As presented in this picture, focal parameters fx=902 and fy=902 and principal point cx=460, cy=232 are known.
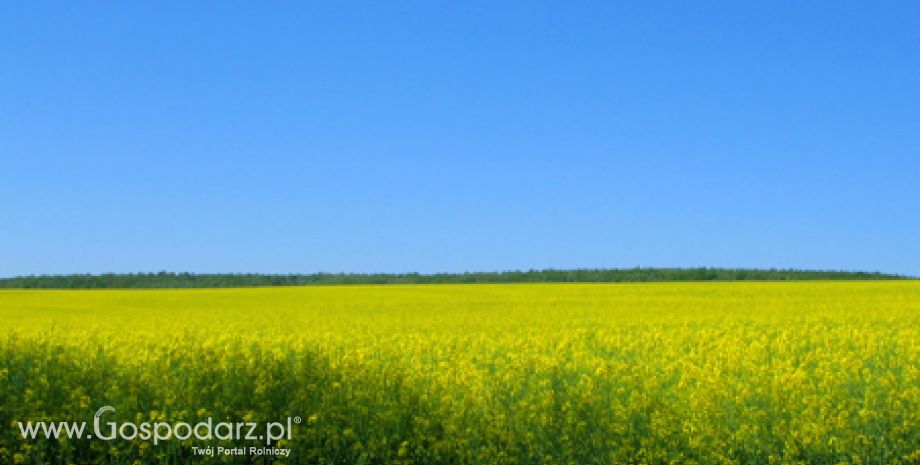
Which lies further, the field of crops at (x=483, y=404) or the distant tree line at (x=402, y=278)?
the distant tree line at (x=402, y=278)

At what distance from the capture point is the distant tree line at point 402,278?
72.1 meters

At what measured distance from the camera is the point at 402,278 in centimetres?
7881

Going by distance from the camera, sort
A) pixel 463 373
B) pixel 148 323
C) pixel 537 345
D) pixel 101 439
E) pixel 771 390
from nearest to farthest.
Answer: pixel 101 439, pixel 771 390, pixel 463 373, pixel 537 345, pixel 148 323

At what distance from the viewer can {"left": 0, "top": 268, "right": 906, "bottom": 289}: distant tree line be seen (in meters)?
72.1

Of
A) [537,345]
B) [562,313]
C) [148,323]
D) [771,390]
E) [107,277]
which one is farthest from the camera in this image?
[107,277]

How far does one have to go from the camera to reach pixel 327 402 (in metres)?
9.74

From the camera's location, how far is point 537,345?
15.2 m

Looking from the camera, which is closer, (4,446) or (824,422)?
(824,422)

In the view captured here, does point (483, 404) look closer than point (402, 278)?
Yes

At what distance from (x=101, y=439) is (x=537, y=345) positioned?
764 centimetres

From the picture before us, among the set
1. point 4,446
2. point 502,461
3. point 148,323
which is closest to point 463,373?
point 502,461

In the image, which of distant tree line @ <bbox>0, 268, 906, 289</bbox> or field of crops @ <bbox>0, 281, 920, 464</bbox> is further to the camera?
distant tree line @ <bbox>0, 268, 906, 289</bbox>

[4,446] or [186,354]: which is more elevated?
[186,354]

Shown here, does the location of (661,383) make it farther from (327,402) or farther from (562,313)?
(562,313)
